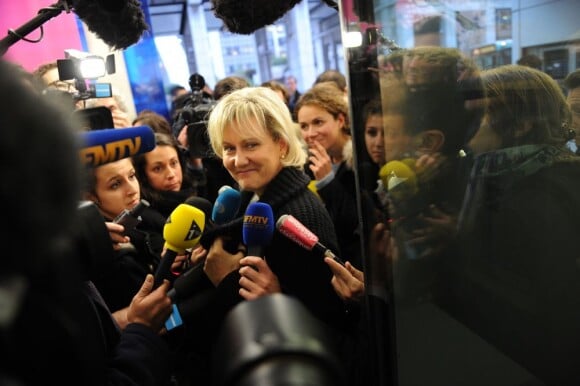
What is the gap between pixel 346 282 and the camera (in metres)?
0.96

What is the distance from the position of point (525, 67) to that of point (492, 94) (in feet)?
0.25

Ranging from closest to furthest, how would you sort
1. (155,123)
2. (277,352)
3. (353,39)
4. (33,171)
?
(33,171)
(277,352)
(353,39)
(155,123)

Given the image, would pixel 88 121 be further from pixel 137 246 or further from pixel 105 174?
pixel 137 246

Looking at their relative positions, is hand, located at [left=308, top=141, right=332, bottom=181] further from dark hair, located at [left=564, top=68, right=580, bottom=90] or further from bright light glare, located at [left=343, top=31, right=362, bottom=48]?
bright light glare, located at [left=343, top=31, right=362, bottom=48]

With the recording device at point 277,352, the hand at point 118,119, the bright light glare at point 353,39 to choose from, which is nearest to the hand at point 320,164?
the hand at point 118,119

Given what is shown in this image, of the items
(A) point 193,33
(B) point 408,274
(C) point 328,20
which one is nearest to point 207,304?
(B) point 408,274

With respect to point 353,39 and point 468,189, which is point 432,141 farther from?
point 353,39

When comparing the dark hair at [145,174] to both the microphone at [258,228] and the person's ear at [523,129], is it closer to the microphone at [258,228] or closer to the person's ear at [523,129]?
the microphone at [258,228]

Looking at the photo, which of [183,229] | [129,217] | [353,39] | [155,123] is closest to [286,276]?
[183,229]

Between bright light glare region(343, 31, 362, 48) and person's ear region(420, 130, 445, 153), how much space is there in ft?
0.69

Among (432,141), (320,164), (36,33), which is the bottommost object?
(320,164)

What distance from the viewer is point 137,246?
148cm

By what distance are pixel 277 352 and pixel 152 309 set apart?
63 cm

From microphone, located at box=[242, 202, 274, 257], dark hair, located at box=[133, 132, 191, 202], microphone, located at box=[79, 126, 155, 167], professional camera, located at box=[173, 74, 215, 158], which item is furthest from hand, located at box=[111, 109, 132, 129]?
microphone, located at box=[79, 126, 155, 167]
